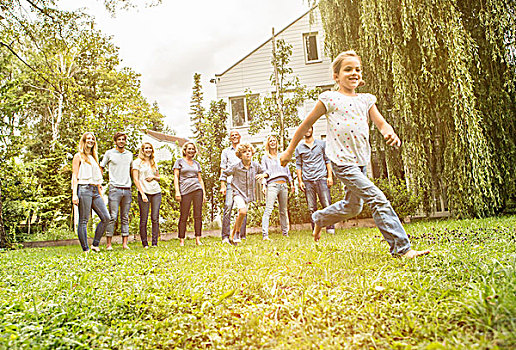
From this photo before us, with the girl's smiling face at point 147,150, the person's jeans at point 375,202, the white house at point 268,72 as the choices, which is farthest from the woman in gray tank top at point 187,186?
the white house at point 268,72

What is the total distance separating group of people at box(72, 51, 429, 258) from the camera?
11.9 feet

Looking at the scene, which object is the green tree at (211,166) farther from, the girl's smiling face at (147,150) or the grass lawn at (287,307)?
the grass lawn at (287,307)

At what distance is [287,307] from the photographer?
2344 mm

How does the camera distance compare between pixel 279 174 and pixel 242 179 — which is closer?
pixel 242 179

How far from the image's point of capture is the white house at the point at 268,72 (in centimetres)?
1869

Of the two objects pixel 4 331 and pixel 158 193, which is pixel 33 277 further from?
pixel 158 193

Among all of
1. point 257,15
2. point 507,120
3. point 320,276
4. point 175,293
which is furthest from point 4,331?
point 257,15

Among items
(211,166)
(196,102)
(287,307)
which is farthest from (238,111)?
(196,102)

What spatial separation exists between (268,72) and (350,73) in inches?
629

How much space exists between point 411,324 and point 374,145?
29.2ft

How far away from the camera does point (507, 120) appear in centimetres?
828

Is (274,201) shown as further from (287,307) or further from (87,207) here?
(287,307)

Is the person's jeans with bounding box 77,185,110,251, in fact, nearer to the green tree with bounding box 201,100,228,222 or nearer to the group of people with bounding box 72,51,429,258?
the group of people with bounding box 72,51,429,258

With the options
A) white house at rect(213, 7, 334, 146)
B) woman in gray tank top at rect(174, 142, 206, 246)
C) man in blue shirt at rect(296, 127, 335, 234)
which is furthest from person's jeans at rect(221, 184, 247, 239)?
white house at rect(213, 7, 334, 146)
